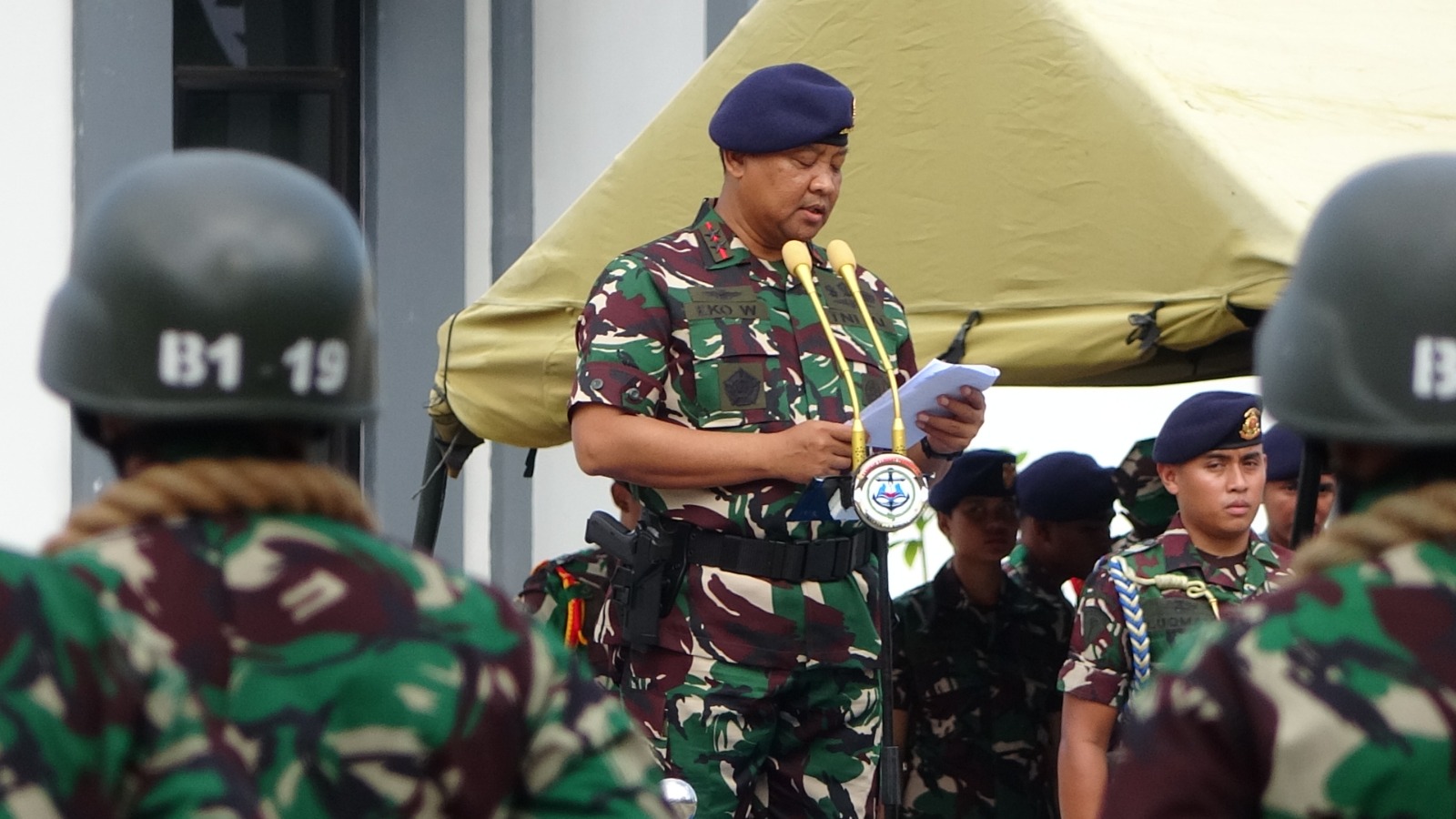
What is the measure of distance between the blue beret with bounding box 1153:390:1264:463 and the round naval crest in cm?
101

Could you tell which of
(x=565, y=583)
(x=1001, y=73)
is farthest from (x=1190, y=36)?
(x=565, y=583)

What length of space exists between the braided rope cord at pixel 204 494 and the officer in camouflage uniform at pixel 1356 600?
25.4 inches

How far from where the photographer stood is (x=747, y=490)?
3.56 meters

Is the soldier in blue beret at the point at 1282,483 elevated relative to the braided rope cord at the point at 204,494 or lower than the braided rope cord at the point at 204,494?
lower

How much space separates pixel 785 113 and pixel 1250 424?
114 cm

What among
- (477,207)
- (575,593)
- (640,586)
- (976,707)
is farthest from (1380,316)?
(477,207)

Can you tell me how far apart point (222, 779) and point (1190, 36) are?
9.69ft

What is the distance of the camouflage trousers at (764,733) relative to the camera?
3.51 metres

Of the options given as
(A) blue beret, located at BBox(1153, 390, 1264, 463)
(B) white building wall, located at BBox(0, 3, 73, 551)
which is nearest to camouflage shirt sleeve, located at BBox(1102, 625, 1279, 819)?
(A) blue beret, located at BBox(1153, 390, 1264, 463)

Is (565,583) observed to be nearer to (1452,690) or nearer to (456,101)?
(456,101)

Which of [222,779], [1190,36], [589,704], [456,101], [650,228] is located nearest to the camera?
[222,779]

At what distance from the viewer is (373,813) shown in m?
1.59

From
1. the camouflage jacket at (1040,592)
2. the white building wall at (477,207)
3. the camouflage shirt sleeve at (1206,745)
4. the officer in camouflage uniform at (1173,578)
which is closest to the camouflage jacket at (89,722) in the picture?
the camouflage shirt sleeve at (1206,745)

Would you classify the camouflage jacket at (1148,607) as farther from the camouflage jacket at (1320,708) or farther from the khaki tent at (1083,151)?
the camouflage jacket at (1320,708)
